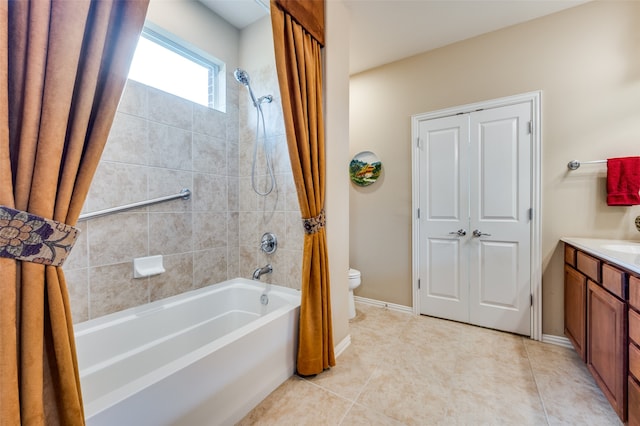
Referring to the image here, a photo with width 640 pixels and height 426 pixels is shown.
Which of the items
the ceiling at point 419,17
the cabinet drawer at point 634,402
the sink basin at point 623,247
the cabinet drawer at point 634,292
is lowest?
the cabinet drawer at point 634,402

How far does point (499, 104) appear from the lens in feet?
7.72

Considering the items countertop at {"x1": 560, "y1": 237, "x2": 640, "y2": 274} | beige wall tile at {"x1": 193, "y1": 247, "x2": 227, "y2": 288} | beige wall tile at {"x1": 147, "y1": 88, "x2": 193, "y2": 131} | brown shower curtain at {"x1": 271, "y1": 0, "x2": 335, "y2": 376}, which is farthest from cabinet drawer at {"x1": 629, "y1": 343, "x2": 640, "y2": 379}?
beige wall tile at {"x1": 147, "y1": 88, "x2": 193, "y2": 131}

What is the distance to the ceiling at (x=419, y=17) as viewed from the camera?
2094 millimetres

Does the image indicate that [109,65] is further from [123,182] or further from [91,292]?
[91,292]

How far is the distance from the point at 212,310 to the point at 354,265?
5.41ft

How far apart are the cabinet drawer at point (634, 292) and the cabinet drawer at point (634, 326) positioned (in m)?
0.04

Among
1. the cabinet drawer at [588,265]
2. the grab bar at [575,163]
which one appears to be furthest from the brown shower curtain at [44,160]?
the grab bar at [575,163]

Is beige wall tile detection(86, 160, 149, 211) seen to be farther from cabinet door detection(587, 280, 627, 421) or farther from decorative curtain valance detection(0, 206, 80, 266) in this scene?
cabinet door detection(587, 280, 627, 421)

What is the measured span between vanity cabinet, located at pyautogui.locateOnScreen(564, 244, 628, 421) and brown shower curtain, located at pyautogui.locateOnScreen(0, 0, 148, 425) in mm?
2193

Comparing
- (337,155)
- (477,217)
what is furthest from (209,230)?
(477,217)

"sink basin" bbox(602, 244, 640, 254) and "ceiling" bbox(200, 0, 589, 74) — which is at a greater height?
"ceiling" bbox(200, 0, 589, 74)

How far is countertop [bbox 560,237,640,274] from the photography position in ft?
4.23

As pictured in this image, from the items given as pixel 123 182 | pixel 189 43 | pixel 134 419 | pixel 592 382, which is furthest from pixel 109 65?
pixel 592 382

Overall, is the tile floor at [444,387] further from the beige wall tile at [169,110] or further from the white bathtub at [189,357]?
the beige wall tile at [169,110]
